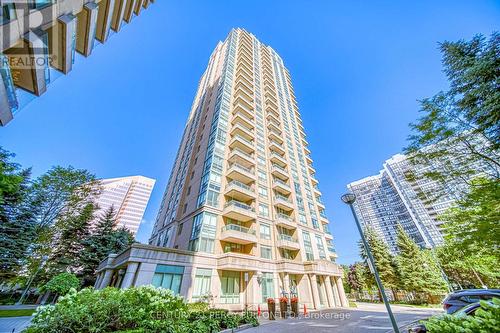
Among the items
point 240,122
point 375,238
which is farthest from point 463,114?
point 375,238

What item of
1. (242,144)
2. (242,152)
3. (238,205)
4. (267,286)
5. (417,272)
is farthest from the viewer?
(417,272)

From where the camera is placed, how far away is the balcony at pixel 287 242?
874 inches

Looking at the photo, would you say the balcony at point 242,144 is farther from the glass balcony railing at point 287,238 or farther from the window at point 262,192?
the glass balcony railing at point 287,238

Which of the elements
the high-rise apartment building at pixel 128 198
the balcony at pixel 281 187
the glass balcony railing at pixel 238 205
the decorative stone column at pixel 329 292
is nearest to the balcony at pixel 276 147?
the balcony at pixel 281 187

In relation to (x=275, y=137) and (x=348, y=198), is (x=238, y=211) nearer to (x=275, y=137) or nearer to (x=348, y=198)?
(x=348, y=198)

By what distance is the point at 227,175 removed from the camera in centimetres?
2367

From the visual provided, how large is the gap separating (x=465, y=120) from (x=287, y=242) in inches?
737

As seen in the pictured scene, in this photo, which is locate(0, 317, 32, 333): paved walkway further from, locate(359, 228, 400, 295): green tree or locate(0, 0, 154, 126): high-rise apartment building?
locate(359, 228, 400, 295): green tree

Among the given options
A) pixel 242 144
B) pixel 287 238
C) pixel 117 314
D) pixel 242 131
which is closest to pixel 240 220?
pixel 287 238

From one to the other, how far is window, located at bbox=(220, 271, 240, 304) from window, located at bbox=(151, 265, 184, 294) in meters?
4.28

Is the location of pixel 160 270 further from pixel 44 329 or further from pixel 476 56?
pixel 476 56

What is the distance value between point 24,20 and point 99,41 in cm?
564

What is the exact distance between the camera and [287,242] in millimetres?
22656

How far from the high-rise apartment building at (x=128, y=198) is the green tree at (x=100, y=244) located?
79557mm
